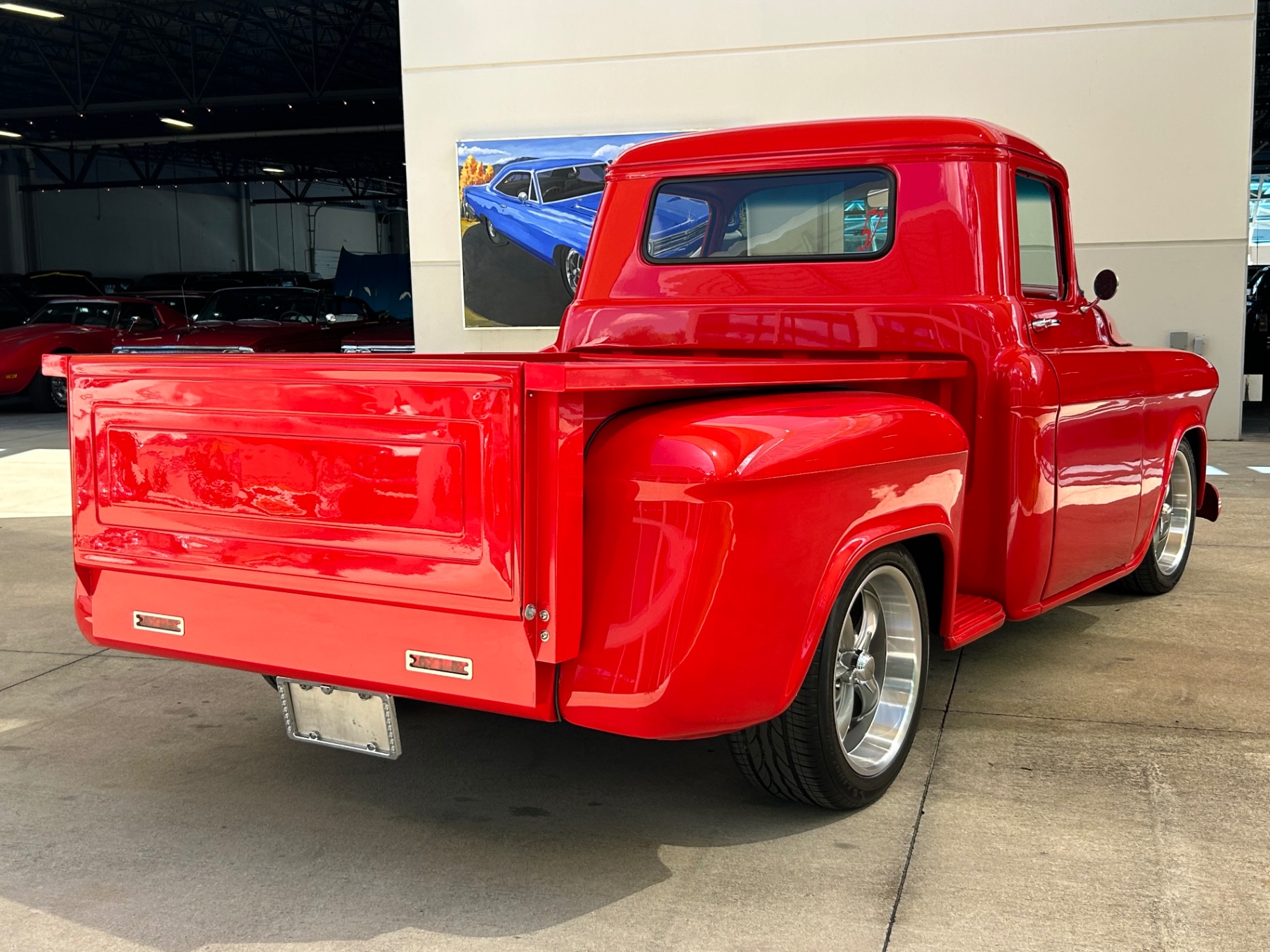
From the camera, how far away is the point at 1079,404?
3.79m

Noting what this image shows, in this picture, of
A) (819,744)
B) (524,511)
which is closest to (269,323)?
(819,744)

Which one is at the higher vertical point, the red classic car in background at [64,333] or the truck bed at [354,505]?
the red classic car in background at [64,333]

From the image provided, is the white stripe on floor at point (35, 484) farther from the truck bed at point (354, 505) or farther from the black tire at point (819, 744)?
the black tire at point (819, 744)

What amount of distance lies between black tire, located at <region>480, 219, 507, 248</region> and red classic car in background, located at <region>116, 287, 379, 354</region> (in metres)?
2.11

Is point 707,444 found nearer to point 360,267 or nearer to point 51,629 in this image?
point 51,629

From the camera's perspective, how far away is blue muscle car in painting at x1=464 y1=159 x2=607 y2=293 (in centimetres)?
1210

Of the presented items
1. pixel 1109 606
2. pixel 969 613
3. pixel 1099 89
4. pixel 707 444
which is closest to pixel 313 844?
pixel 707 444

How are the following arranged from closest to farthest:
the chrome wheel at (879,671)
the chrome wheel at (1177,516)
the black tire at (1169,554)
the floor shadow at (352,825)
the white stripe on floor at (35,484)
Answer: the floor shadow at (352,825), the chrome wheel at (879,671), the black tire at (1169,554), the chrome wheel at (1177,516), the white stripe on floor at (35,484)

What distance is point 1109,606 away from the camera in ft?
17.1

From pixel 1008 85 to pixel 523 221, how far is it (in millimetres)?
4868

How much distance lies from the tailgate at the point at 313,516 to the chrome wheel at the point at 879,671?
101 cm

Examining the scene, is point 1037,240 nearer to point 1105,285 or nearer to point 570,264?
point 1105,285

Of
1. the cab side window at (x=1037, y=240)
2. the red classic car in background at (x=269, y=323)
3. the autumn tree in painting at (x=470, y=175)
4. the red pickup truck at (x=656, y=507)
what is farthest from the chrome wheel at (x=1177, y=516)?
the red classic car in background at (x=269, y=323)

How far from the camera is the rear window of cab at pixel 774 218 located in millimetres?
3959
